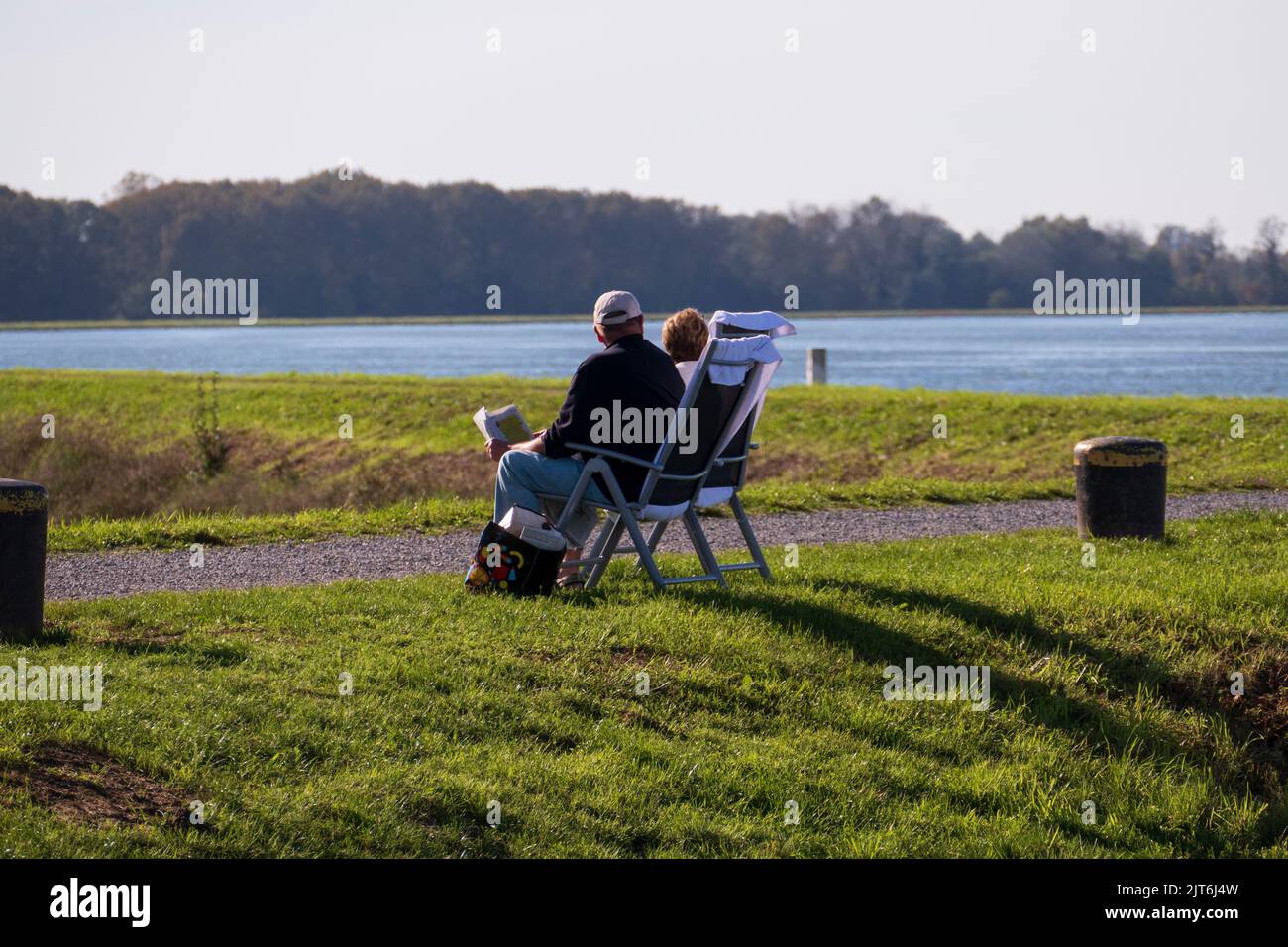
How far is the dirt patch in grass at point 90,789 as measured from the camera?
5.25 m

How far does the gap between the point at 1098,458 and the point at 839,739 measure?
5246 millimetres

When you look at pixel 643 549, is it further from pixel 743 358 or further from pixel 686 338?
pixel 686 338

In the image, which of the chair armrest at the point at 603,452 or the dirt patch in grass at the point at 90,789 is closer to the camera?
the dirt patch in grass at the point at 90,789

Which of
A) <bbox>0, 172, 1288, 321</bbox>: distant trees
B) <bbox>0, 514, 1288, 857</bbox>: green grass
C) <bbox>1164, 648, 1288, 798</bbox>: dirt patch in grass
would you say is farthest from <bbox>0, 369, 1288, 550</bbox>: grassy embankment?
<bbox>0, 172, 1288, 321</bbox>: distant trees

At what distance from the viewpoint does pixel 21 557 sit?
23.5 feet

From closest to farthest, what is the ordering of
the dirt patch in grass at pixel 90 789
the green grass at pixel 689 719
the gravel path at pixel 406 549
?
1. the dirt patch in grass at pixel 90 789
2. the green grass at pixel 689 719
3. the gravel path at pixel 406 549

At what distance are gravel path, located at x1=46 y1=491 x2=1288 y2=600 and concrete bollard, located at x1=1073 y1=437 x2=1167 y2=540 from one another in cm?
137

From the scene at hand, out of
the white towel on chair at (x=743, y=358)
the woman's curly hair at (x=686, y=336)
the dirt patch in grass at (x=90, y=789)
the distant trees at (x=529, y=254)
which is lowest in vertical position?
the dirt patch in grass at (x=90, y=789)

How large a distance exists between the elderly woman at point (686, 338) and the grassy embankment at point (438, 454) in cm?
425

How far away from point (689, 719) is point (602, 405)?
2.06m

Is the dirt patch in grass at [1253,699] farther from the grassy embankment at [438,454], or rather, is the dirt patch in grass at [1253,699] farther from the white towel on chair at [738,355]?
the grassy embankment at [438,454]

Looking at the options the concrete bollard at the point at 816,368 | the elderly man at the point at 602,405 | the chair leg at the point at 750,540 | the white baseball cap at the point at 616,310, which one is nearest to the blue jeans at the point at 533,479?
the elderly man at the point at 602,405

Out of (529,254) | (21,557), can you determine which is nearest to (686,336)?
(21,557)

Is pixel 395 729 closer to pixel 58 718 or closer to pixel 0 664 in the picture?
pixel 58 718
